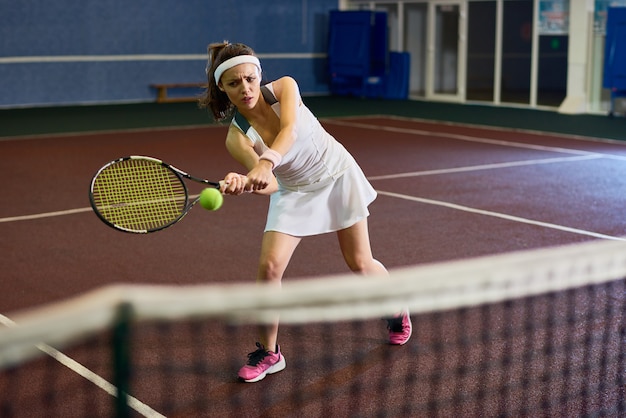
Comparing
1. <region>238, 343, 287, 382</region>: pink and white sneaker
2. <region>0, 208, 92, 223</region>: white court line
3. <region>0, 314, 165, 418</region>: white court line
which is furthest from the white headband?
<region>0, 208, 92, 223</region>: white court line

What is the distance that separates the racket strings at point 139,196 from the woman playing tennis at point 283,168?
0.42 m

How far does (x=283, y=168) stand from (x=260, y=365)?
0.97m

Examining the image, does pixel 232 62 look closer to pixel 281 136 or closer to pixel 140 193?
pixel 281 136

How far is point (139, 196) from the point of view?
5875 millimetres

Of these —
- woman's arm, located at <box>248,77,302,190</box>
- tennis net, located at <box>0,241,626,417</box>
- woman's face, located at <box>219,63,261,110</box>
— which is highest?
woman's face, located at <box>219,63,261,110</box>

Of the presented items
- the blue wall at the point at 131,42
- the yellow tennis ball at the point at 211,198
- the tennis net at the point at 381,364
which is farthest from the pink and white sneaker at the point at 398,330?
the blue wall at the point at 131,42

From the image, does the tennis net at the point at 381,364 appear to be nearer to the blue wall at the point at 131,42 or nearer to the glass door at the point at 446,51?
the blue wall at the point at 131,42

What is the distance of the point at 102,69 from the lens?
2153 cm

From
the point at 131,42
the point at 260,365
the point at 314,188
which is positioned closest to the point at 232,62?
the point at 314,188

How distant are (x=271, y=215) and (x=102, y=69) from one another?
17544 mm

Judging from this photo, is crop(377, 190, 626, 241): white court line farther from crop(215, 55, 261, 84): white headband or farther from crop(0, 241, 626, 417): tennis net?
crop(215, 55, 261, 84): white headband

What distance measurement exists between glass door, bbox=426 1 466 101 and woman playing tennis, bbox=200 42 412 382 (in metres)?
17.6

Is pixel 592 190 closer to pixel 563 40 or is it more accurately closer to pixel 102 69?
pixel 102 69

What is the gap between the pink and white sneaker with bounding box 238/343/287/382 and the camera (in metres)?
4.79
